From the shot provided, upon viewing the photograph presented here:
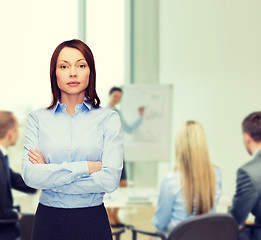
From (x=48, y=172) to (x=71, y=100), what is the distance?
178mm

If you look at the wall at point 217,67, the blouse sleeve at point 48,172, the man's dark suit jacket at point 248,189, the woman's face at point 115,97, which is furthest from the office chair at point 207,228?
the wall at point 217,67

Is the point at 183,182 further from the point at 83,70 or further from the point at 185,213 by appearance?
the point at 83,70

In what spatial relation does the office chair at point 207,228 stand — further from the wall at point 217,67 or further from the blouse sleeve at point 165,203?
the wall at point 217,67

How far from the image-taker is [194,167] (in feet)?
8.79

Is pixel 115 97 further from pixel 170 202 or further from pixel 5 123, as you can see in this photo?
pixel 170 202

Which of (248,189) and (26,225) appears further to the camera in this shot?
(26,225)

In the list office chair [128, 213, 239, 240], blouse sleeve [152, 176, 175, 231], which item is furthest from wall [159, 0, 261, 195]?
office chair [128, 213, 239, 240]

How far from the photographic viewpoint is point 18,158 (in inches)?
Answer: 202

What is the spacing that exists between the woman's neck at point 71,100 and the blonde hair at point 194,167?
175 cm

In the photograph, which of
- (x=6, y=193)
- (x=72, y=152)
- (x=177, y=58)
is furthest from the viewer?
(x=177, y=58)

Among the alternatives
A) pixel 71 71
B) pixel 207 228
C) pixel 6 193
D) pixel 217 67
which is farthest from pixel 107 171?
pixel 217 67

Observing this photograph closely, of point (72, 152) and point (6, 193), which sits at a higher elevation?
point (72, 152)

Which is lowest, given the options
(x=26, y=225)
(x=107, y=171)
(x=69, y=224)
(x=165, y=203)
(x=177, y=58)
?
(x=26, y=225)

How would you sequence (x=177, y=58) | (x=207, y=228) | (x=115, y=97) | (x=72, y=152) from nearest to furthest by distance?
(x=72, y=152) → (x=207, y=228) → (x=115, y=97) → (x=177, y=58)
